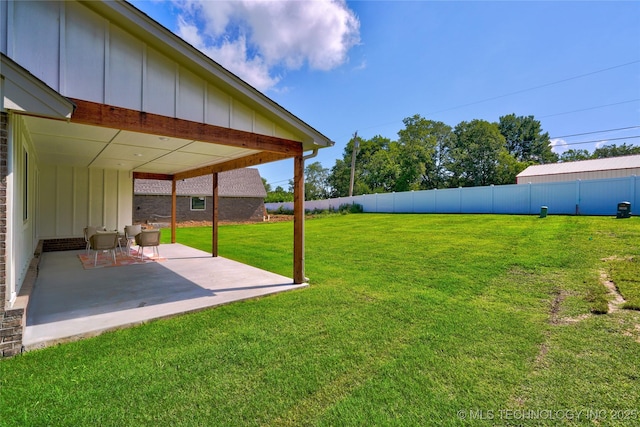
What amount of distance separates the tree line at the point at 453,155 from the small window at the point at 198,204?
1980 cm

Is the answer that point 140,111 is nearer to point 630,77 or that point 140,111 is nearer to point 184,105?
point 184,105

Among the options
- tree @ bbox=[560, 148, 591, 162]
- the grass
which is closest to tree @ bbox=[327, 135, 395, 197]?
tree @ bbox=[560, 148, 591, 162]

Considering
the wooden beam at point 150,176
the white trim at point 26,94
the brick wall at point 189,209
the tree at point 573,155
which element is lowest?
the brick wall at point 189,209

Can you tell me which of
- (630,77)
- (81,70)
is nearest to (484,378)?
(81,70)

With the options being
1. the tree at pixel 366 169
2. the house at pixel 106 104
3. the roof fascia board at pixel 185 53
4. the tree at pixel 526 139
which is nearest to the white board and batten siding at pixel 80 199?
the house at pixel 106 104

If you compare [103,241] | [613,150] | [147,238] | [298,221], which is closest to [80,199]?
[103,241]

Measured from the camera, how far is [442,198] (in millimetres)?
20906

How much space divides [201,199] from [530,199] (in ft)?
71.2

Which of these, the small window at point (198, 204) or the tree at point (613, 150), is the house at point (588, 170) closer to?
the small window at point (198, 204)

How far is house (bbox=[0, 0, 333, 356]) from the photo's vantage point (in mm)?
3105

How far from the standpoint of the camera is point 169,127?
13.8 feet

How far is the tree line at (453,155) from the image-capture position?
133ft

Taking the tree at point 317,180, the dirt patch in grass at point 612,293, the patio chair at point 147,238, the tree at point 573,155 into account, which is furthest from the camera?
the tree at point 317,180

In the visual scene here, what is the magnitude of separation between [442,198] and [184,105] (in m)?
19.5
